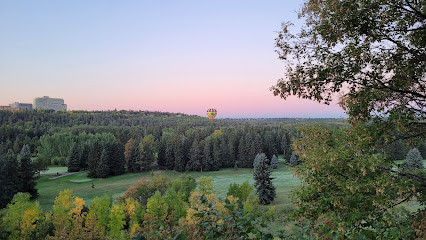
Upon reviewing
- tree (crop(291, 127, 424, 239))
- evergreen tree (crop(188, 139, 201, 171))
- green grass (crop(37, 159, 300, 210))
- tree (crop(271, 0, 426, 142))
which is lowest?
green grass (crop(37, 159, 300, 210))

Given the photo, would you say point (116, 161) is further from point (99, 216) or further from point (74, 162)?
point (99, 216)

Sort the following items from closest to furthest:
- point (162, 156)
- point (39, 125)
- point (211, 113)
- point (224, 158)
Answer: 1. point (162, 156)
2. point (224, 158)
3. point (39, 125)
4. point (211, 113)

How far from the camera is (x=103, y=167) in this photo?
57.7 meters

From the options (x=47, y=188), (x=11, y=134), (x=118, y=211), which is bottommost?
(x=47, y=188)

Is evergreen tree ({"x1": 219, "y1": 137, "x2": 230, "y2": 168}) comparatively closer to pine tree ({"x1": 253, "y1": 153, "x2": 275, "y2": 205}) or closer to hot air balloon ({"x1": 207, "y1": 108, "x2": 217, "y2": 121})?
pine tree ({"x1": 253, "y1": 153, "x2": 275, "y2": 205})

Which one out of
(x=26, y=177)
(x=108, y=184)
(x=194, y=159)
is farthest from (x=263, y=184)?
(x=26, y=177)

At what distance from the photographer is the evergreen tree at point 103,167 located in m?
57.2

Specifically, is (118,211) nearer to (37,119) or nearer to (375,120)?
(375,120)

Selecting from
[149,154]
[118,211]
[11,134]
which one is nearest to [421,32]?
[118,211]

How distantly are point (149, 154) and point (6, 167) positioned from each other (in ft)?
97.6

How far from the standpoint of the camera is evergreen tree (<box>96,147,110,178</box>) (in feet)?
188

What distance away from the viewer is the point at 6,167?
42719 millimetres

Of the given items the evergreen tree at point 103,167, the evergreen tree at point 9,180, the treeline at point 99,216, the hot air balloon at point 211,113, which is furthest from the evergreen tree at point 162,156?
the hot air balloon at point 211,113

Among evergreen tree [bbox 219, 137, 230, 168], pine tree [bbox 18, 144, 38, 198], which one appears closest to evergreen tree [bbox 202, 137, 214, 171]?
evergreen tree [bbox 219, 137, 230, 168]
